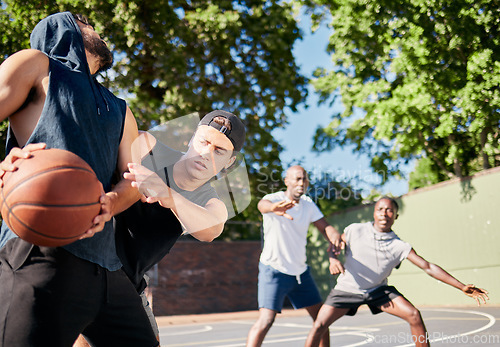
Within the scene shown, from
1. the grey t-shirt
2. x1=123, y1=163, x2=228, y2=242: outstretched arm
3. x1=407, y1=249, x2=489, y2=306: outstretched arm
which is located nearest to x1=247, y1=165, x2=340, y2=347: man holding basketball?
the grey t-shirt

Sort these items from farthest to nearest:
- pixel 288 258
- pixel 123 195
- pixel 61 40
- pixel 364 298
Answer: pixel 288 258 < pixel 364 298 < pixel 61 40 < pixel 123 195

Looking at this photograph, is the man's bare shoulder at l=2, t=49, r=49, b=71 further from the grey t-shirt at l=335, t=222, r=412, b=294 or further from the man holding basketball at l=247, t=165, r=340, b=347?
the grey t-shirt at l=335, t=222, r=412, b=294

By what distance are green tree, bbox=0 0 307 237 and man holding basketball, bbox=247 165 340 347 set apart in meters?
10.4

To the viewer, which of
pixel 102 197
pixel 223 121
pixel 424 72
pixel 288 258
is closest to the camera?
pixel 102 197

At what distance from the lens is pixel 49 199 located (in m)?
1.82

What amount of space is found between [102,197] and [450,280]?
14.6ft

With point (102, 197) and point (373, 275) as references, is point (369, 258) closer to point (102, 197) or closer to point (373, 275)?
point (373, 275)

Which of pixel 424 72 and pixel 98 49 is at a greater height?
pixel 424 72

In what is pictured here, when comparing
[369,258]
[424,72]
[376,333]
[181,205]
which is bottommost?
[376,333]

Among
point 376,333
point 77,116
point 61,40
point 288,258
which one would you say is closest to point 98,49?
point 61,40

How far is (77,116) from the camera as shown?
2.11 meters

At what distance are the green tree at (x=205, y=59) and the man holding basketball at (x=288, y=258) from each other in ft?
34.2

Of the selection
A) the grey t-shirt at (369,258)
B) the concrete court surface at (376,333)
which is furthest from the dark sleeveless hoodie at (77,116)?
the concrete court surface at (376,333)

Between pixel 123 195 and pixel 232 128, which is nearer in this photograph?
pixel 123 195
